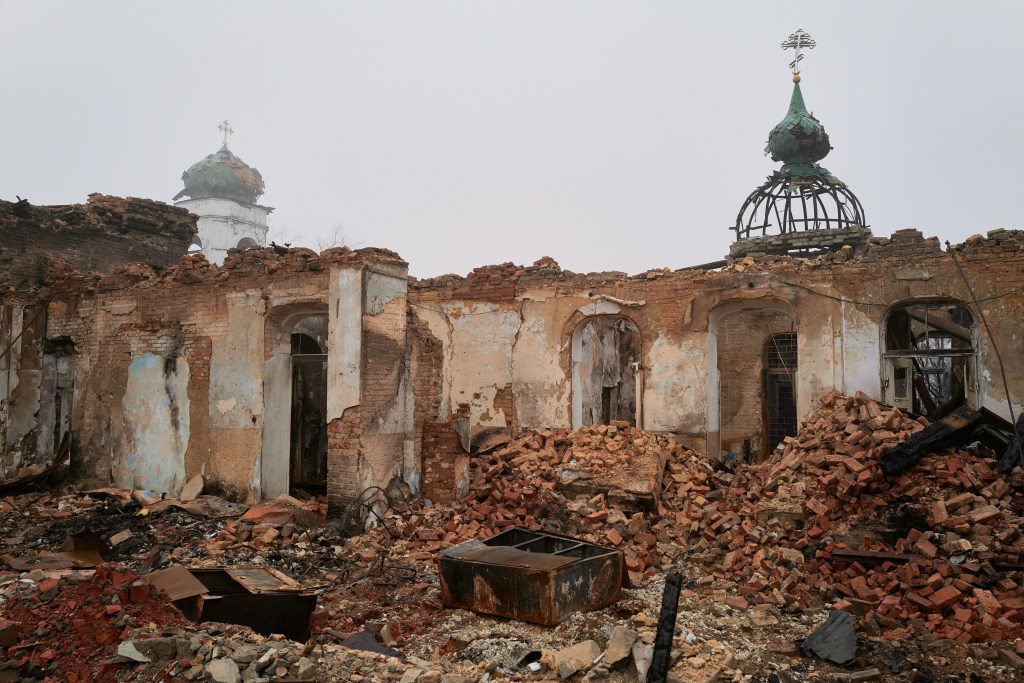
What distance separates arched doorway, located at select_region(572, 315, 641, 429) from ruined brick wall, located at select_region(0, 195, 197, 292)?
10.0m

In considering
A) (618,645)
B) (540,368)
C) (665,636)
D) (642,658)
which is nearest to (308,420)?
(540,368)

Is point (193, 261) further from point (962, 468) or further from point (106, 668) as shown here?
point (962, 468)

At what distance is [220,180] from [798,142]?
29748 millimetres

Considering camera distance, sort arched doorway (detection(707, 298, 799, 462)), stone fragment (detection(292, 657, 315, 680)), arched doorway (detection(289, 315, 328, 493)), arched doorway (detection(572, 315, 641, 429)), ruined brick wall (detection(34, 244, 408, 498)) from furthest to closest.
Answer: arched doorway (detection(707, 298, 799, 462)) → arched doorway (detection(572, 315, 641, 429)) → arched doorway (detection(289, 315, 328, 493)) → ruined brick wall (detection(34, 244, 408, 498)) → stone fragment (detection(292, 657, 315, 680))

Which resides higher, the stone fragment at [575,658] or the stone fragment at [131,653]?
the stone fragment at [131,653]

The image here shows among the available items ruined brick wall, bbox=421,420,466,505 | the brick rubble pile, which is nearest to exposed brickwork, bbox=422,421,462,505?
ruined brick wall, bbox=421,420,466,505

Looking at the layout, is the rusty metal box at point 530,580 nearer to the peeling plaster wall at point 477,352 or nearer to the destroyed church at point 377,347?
the destroyed church at point 377,347

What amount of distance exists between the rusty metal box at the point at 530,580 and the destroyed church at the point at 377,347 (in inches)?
124

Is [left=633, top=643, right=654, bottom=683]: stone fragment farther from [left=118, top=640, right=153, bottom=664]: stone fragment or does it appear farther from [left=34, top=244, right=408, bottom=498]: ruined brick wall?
[left=34, top=244, right=408, bottom=498]: ruined brick wall

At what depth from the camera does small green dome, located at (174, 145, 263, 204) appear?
3806 centimetres

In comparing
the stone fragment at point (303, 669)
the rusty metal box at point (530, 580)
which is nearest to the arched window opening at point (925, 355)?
the rusty metal box at point (530, 580)

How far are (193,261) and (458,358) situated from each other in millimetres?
5263

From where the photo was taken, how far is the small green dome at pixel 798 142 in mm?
19953

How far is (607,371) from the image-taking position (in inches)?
707
